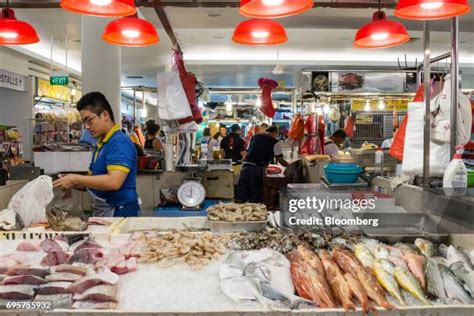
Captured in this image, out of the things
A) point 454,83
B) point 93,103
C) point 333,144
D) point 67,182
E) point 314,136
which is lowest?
point 67,182

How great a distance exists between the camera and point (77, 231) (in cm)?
293

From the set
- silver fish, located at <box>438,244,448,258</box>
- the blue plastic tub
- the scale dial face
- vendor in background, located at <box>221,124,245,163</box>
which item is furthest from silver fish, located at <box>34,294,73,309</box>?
vendor in background, located at <box>221,124,245,163</box>

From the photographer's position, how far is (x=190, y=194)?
5.24 metres

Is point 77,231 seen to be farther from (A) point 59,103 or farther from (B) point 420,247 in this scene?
(A) point 59,103

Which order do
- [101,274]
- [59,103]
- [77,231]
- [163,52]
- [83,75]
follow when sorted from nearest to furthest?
[101,274] < [77,231] < [83,75] < [163,52] < [59,103]

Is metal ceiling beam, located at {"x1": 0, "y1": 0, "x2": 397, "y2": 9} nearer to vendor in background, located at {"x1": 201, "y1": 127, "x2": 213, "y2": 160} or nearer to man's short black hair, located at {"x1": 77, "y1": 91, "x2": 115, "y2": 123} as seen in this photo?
man's short black hair, located at {"x1": 77, "y1": 91, "x2": 115, "y2": 123}

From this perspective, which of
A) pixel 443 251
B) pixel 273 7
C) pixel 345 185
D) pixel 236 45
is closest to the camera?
pixel 443 251

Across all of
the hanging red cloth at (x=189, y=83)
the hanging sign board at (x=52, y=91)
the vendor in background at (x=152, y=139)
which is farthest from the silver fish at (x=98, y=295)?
the hanging sign board at (x=52, y=91)

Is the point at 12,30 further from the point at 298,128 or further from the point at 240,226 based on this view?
the point at 298,128

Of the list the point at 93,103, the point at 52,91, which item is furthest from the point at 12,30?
the point at 52,91

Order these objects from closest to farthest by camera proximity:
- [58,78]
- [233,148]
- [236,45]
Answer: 1. [58,78]
2. [236,45]
3. [233,148]

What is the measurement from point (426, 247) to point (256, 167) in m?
6.00

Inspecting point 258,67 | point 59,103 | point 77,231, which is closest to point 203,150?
point 258,67

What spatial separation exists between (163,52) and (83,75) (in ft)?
17.9
